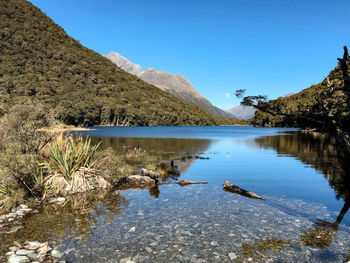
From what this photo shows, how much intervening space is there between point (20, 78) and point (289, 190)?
6284 inches

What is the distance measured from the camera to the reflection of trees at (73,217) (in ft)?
26.0

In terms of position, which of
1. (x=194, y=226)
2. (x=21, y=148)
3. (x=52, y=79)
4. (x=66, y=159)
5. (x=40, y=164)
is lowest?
(x=194, y=226)

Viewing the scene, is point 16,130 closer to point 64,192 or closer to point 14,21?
point 64,192

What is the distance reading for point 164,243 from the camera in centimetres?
758

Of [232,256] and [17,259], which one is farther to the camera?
[232,256]

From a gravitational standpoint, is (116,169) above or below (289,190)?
above

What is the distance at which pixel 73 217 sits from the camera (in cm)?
957

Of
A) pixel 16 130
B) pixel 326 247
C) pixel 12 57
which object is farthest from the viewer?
pixel 12 57

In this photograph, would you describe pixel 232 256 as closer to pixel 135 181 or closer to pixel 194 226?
pixel 194 226

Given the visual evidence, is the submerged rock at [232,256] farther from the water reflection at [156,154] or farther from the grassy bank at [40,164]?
the water reflection at [156,154]

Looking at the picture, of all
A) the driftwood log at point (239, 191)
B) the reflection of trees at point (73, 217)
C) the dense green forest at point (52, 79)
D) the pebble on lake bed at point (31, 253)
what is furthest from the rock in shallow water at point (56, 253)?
the dense green forest at point (52, 79)

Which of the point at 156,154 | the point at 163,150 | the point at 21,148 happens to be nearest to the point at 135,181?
the point at 21,148

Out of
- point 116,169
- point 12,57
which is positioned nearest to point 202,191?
point 116,169

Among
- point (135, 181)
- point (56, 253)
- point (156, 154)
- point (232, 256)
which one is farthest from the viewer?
point (156, 154)
